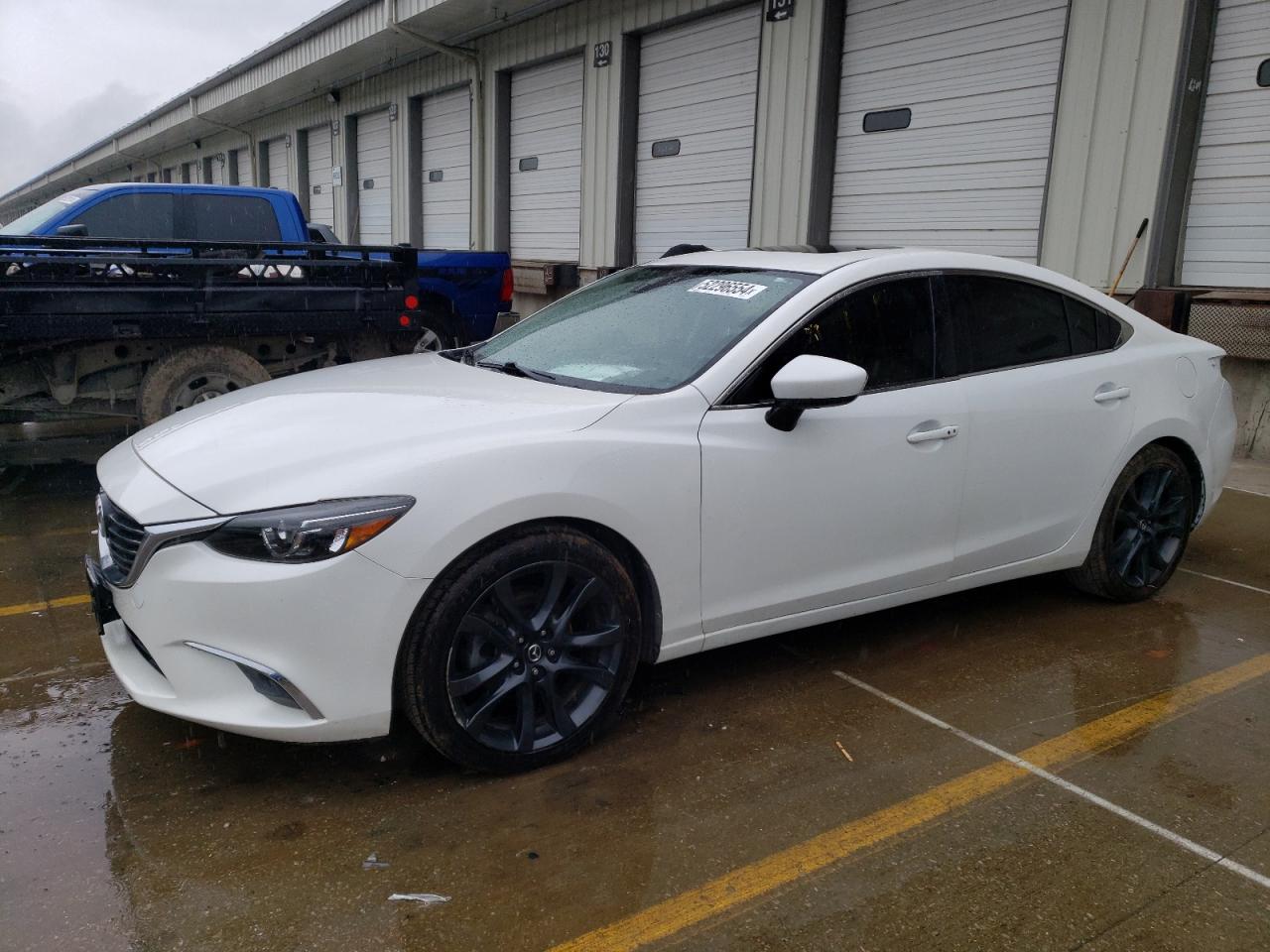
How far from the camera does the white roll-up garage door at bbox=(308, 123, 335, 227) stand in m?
21.5

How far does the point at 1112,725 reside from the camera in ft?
10.9

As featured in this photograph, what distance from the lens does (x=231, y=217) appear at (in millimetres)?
8297

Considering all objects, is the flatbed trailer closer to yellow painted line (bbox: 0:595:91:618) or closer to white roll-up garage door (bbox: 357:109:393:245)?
yellow painted line (bbox: 0:595:91:618)

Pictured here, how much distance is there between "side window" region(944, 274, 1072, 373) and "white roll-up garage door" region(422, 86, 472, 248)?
1364 cm

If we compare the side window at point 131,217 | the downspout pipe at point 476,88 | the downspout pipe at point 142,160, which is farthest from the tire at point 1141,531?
the downspout pipe at point 142,160

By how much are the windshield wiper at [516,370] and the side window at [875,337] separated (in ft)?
2.31

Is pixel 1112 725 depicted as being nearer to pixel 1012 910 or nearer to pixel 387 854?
pixel 1012 910

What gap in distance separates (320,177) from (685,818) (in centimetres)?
2186

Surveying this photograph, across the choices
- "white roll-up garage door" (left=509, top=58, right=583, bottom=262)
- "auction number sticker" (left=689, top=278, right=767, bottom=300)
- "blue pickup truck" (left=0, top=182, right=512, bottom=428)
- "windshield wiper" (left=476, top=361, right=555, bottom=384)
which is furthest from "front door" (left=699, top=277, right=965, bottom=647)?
"white roll-up garage door" (left=509, top=58, right=583, bottom=262)

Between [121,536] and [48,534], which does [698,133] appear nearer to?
[48,534]

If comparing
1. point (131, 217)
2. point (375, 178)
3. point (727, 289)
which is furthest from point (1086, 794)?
point (375, 178)

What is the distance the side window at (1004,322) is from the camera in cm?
377

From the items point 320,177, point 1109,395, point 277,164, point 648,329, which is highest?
point 277,164

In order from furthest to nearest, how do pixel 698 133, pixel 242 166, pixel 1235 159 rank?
pixel 242 166, pixel 698 133, pixel 1235 159
